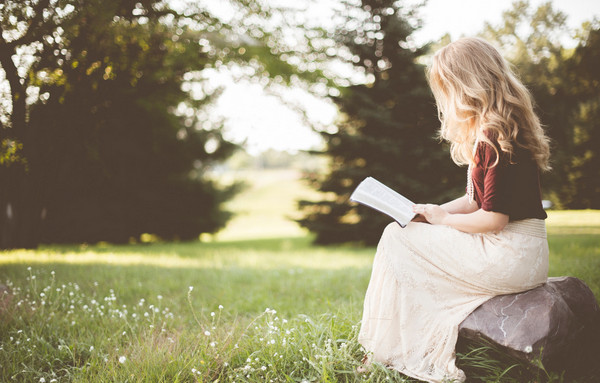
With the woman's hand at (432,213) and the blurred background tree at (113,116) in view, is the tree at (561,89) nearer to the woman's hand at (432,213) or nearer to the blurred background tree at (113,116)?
the woman's hand at (432,213)

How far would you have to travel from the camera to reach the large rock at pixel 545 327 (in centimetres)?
203

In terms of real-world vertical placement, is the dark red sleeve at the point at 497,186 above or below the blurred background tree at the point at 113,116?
below

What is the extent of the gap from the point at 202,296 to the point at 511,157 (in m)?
3.52

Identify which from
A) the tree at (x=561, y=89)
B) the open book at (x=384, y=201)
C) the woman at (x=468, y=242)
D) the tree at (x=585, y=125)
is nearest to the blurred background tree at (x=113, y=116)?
the open book at (x=384, y=201)

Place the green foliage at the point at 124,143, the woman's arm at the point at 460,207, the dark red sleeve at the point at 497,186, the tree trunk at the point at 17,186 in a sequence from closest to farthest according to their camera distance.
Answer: the dark red sleeve at the point at 497,186 < the woman's arm at the point at 460,207 < the tree trunk at the point at 17,186 < the green foliage at the point at 124,143

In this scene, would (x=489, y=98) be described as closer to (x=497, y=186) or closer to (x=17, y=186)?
(x=497, y=186)

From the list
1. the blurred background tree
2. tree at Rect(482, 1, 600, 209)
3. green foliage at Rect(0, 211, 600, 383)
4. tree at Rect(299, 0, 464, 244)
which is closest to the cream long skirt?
green foliage at Rect(0, 211, 600, 383)

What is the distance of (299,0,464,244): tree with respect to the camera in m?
8.00

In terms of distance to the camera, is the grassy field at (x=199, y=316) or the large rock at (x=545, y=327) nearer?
the large rock at (x=545, y=327)

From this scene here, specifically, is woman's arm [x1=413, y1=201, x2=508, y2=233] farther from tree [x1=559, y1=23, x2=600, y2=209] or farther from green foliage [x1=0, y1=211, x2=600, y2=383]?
tree [x1=559, y1=23, x2=600, y2=209]

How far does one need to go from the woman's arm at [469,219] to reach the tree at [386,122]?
565 cm

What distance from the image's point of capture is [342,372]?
2238mm

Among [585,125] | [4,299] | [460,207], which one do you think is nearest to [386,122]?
[585,125]

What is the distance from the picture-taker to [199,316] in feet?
12.3
